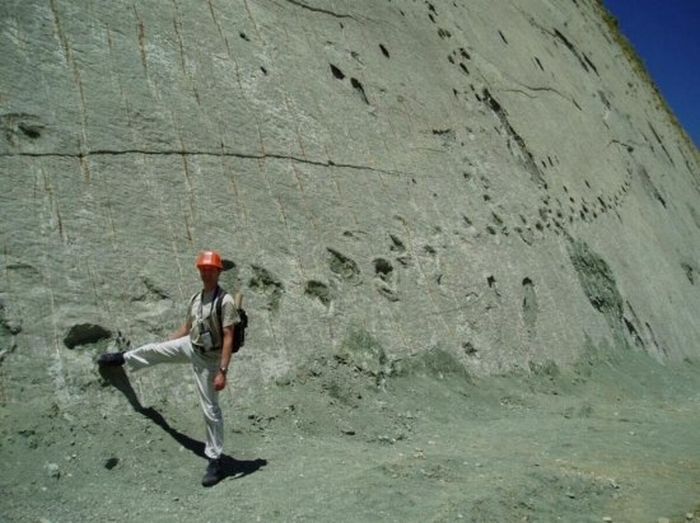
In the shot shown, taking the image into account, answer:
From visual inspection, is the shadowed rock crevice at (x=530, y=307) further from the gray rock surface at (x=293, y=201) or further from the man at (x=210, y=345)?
the man at (x=210, y=345)

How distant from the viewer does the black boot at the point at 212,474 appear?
363cm

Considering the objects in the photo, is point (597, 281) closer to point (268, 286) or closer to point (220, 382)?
point (268, 286)

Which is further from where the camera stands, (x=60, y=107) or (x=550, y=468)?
→ (x=60, y=107)

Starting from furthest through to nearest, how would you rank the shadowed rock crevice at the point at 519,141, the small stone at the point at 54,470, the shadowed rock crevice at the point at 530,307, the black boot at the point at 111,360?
the shadowed rock crevice at the point at 519,141 → the shadowed rock crevice at the point at 530,307 → the black boot at the point at 111,360 → the small stone at the point at 54,470

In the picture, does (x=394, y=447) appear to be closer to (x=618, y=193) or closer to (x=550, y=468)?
(x=550, y=468)

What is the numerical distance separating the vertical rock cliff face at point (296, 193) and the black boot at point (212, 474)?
0.86 metres

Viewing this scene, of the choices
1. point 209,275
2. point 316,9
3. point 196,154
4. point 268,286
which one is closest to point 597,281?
point 316,9

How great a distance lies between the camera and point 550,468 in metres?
4.25

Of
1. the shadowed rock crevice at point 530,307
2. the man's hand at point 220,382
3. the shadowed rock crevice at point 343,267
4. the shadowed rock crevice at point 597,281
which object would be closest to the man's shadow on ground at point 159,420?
the man's hand at point 220,382

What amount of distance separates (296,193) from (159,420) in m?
2.33

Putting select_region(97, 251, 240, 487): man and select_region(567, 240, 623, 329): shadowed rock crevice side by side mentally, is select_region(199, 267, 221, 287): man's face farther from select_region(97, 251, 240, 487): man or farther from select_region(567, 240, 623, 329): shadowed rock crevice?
select_region(567, 240, 623, 329): shadowed rock crevice

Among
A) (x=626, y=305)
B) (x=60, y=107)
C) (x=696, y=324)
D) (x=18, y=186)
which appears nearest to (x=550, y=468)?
(x=18, y=186)

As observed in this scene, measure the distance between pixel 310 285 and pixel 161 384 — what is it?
1520 mm

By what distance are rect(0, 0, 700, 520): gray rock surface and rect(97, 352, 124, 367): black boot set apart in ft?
0.33
